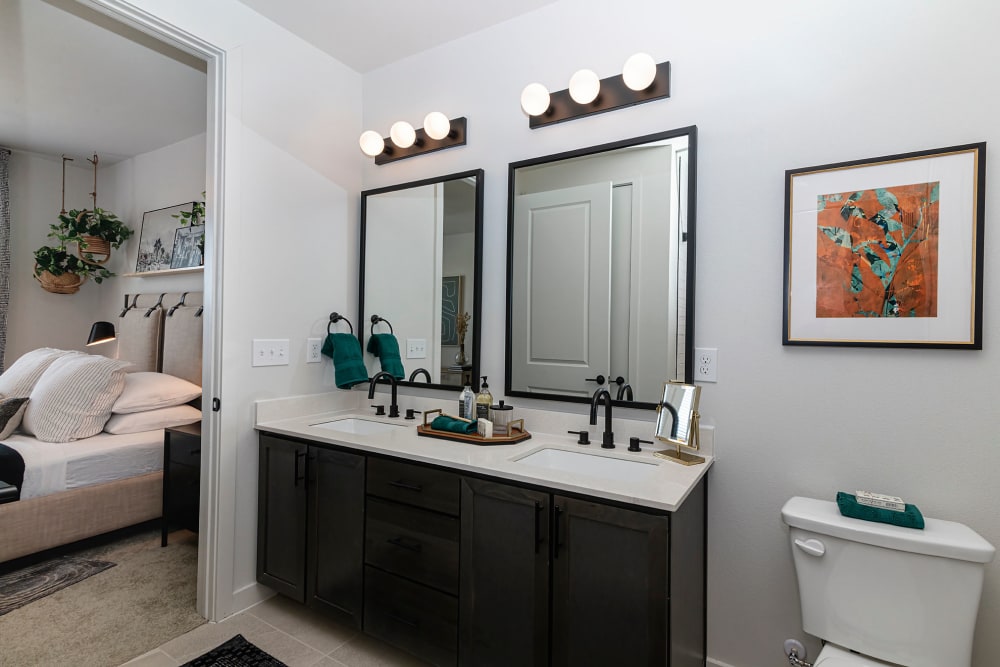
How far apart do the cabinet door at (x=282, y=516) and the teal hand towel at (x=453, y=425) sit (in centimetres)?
54

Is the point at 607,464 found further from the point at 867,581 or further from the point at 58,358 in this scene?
the point at 58,358

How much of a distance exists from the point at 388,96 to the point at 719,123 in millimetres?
1630

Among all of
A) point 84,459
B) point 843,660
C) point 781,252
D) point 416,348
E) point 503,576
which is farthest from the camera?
point 84,459

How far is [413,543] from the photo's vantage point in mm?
1674

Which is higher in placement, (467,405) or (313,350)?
(313,350)

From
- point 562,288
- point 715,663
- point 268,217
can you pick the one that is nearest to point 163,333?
point 268,217

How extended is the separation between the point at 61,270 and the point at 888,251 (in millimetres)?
5041

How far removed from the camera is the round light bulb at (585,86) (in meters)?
1.85

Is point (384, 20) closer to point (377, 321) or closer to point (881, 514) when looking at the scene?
point (377, 321)

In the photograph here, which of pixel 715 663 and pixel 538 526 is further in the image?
pixel 715 663

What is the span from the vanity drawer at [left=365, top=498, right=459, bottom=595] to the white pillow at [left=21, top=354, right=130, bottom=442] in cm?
196

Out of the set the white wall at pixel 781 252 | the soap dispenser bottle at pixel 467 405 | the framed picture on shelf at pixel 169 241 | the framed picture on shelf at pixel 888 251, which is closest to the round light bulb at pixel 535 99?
the white wall at pixel 781 252

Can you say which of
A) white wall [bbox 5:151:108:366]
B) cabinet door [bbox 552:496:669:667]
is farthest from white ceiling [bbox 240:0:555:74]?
white wall [bbox 5:151:108:366]

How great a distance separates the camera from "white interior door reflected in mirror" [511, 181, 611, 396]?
1900 mm
